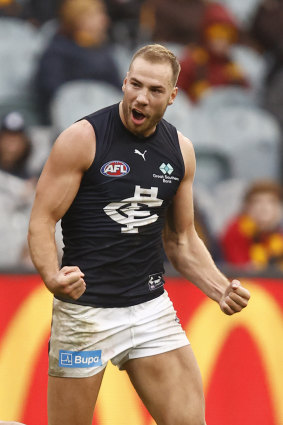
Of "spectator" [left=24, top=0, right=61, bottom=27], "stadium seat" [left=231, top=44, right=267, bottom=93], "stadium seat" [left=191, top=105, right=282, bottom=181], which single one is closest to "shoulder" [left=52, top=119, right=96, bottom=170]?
"stadium seat" [left=191, top=105, right=282, bottom=181]

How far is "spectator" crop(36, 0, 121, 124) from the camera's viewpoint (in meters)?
8.80

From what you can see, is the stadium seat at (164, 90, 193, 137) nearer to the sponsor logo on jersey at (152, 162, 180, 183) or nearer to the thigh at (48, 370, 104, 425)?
the sponsor logo on jersey at (152, 162, 180, 183)

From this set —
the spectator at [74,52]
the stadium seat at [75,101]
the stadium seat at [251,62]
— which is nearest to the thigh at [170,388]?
the stadium seat at [75,101]

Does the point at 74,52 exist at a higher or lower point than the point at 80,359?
higher

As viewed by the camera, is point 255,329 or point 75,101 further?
point 75,101

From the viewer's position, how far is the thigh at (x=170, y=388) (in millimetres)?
4324

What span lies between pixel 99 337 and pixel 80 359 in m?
0.14

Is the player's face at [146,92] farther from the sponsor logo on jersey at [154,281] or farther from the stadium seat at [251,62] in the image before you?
the stadium seat at [251,62]

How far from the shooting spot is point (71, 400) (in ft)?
13.8

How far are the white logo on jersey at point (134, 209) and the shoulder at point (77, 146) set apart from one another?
0.90ft

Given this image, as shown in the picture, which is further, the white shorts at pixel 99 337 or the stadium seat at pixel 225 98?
the stadium seat at pixel 225 98

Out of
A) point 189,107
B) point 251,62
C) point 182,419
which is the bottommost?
point 182,419

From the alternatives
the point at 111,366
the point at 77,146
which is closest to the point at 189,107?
the point at 111,366

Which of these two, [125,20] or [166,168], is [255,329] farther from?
[125,20]
